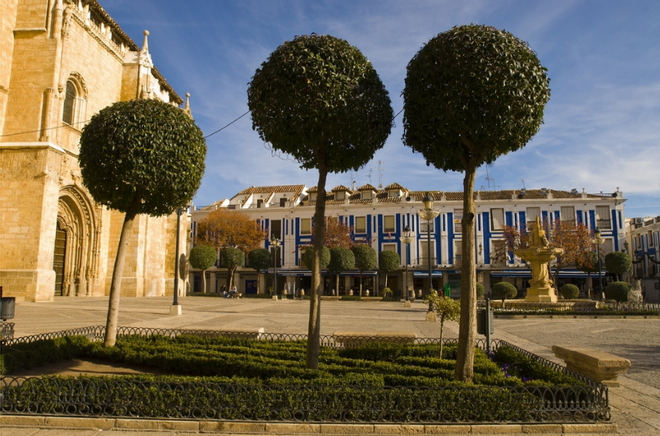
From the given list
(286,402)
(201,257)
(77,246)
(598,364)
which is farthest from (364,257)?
(286,402)

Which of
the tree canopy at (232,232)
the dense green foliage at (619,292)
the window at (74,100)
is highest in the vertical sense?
the window at (74,100)

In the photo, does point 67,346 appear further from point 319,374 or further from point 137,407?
point 319,374

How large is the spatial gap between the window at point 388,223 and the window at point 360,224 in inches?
75.0

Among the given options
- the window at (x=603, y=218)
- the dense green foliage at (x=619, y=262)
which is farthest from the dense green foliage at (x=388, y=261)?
the window at (x=603, y=218)

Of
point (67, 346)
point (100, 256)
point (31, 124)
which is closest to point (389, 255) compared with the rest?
point (100, 256)

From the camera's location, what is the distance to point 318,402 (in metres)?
4.66

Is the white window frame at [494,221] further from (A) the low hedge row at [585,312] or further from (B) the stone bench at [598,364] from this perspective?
(B) the stone bench at [598,364]

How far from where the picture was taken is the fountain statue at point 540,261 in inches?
794

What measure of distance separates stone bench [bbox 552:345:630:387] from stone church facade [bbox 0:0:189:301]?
60.0 ft

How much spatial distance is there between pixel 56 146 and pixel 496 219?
34857mm

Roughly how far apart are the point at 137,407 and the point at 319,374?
2052 mm

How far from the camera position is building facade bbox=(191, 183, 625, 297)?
40.3m

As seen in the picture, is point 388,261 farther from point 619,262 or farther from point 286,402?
point 286,402

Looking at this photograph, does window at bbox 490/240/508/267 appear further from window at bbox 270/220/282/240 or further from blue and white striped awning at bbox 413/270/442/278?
window at bbox 270/220/282/240
